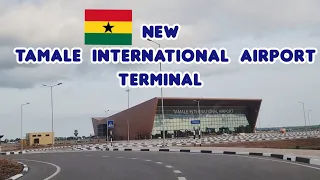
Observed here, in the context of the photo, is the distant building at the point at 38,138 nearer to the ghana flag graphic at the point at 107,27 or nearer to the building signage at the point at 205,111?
the building signage at the point at 205,111

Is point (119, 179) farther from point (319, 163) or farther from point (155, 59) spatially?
point (155, 59)

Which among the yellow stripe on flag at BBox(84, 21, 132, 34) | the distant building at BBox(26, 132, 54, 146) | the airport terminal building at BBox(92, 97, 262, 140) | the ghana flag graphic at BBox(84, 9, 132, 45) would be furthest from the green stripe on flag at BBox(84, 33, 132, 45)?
the distant building at BBox(26, 132, 54, 146)

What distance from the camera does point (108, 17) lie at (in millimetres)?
19875

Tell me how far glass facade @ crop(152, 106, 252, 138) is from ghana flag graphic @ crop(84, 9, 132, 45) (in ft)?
266

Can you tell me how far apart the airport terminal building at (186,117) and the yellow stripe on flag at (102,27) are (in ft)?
238

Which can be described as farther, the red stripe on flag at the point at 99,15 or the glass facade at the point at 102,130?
the glass facade at the point at 102,130

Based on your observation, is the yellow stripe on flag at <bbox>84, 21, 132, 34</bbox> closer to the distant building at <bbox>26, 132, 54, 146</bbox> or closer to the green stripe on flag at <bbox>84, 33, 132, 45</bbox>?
the green stripe on flag at <bbox>84, 33, 132, 45</bbox>

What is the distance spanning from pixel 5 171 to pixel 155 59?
35.2 feet

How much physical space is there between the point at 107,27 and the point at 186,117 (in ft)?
303

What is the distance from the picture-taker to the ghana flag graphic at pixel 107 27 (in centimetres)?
1988

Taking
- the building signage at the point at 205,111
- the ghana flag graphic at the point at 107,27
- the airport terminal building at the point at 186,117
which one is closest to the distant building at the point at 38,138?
the airport terminal building at the point at 186,117

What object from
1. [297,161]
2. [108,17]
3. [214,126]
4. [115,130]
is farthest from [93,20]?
[115,130]

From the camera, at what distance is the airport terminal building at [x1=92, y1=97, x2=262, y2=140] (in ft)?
334

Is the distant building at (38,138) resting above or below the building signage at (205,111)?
below
